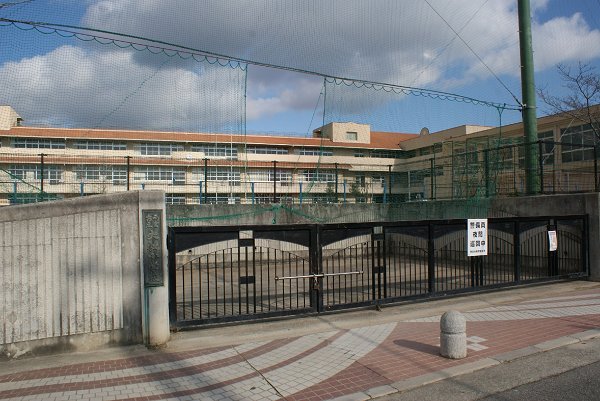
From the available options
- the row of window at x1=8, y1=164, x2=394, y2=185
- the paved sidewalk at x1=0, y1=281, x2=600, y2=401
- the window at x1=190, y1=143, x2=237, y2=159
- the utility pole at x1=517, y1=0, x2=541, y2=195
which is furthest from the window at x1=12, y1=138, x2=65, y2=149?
the utility pole at x1=517, y1=0, x2=541, y2=195

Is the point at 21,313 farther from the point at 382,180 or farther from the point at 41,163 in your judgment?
the point at 382,180

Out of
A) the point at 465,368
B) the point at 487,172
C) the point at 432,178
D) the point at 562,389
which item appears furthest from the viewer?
the point at 432,178

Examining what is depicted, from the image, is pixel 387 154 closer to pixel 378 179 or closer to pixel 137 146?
pixel 137 146

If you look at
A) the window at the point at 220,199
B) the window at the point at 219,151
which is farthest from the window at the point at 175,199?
the window at the point at 219,151

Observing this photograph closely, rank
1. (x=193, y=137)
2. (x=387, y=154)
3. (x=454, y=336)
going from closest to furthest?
1. (x=454, y=336)
2. (x=193, y=137)
3. (x=387, y=154)

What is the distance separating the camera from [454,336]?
6051 mm

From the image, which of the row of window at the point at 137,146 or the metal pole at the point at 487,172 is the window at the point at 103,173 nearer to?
the row of window at the point at 137,146

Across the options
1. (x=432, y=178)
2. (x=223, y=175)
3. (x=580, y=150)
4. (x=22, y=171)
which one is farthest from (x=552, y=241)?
(x=580, y=150)

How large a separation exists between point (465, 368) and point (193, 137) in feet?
70.6

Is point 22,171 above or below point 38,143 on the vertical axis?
below

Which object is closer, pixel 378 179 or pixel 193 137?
pixel 378 179

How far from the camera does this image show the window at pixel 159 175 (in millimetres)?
18772

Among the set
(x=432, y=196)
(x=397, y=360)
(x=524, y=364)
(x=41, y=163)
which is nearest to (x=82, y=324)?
(x=397, y=360)

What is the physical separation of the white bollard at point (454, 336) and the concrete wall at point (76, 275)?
421 cm
